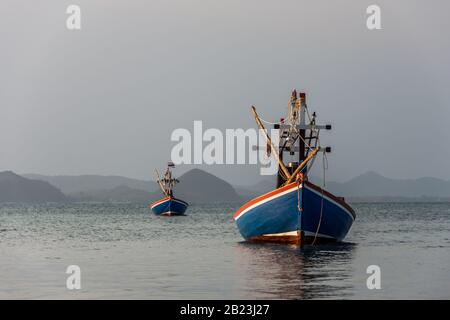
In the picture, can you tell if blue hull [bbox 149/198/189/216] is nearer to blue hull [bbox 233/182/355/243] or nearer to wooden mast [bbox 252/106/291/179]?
wooden mast [bbox 252/106/291/179]

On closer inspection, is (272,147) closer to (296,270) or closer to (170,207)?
(296,270)

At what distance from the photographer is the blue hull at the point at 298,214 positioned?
4994cm

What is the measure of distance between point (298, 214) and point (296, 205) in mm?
699

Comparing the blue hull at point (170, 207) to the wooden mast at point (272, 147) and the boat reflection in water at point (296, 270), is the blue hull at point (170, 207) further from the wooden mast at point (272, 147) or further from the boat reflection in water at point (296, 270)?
the boat reflection in water at point (296, 270)

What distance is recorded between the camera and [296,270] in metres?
38.8

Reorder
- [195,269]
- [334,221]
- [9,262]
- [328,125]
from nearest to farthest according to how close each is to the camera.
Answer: [195,269] < [9,262] < [334,221] < [328,125]

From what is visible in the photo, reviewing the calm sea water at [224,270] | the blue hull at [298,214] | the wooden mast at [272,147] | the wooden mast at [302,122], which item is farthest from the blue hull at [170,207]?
the blue hull at [298,214]

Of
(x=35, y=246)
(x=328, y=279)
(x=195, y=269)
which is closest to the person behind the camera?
(x=328, y=279)

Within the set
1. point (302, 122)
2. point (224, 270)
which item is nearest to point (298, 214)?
point (302, 122)

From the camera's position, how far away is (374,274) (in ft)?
124

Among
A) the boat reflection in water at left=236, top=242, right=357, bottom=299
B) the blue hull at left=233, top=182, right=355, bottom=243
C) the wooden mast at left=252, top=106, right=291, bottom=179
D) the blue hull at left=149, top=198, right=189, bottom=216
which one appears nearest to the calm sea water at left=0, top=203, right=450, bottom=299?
the boat reflection in water at left=236, top=242, right=357, bottom=299

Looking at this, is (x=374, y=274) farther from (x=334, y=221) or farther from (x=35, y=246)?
(x=35, y=246)
